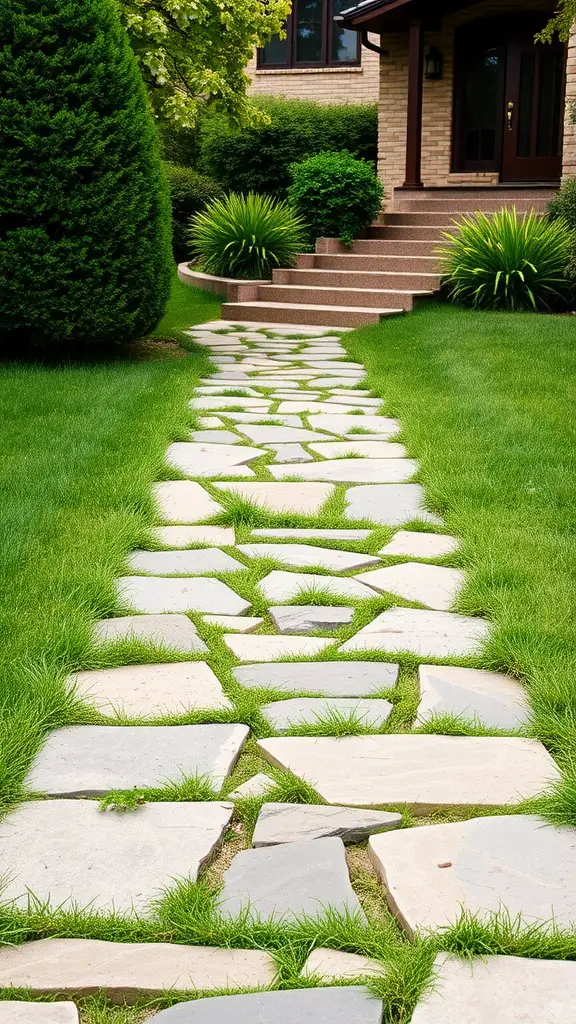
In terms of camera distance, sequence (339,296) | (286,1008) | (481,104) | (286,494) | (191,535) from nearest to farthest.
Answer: (286,1008) → (191,535) → (286,494) → (339,296) → (481,104)

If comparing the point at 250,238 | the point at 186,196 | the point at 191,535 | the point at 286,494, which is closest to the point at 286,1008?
the point at 191,535

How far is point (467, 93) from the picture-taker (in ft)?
53.2

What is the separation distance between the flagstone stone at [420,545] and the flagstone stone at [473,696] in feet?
3.14

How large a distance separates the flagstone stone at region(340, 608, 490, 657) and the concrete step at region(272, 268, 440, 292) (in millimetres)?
9189

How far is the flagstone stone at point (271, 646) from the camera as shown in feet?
9.24

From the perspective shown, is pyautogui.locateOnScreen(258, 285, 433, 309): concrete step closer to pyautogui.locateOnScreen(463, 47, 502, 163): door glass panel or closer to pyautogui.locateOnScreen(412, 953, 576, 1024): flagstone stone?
pyautogui.locateOnScreen(463, 47, 502, 163): door glass panel

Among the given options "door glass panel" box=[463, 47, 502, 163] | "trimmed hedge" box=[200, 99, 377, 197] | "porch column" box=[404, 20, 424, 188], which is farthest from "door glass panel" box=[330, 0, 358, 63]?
"porch column" box=[404, 20, 424, 188]

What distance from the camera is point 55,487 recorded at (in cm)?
419

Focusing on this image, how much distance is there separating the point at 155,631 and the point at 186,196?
14.4 m

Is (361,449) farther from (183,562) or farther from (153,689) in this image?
(153,689)

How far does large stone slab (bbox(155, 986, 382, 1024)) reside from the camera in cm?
149

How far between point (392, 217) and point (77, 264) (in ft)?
27.7

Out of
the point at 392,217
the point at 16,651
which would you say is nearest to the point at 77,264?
the point at 16,651

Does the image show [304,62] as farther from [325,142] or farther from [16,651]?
[16,651]
